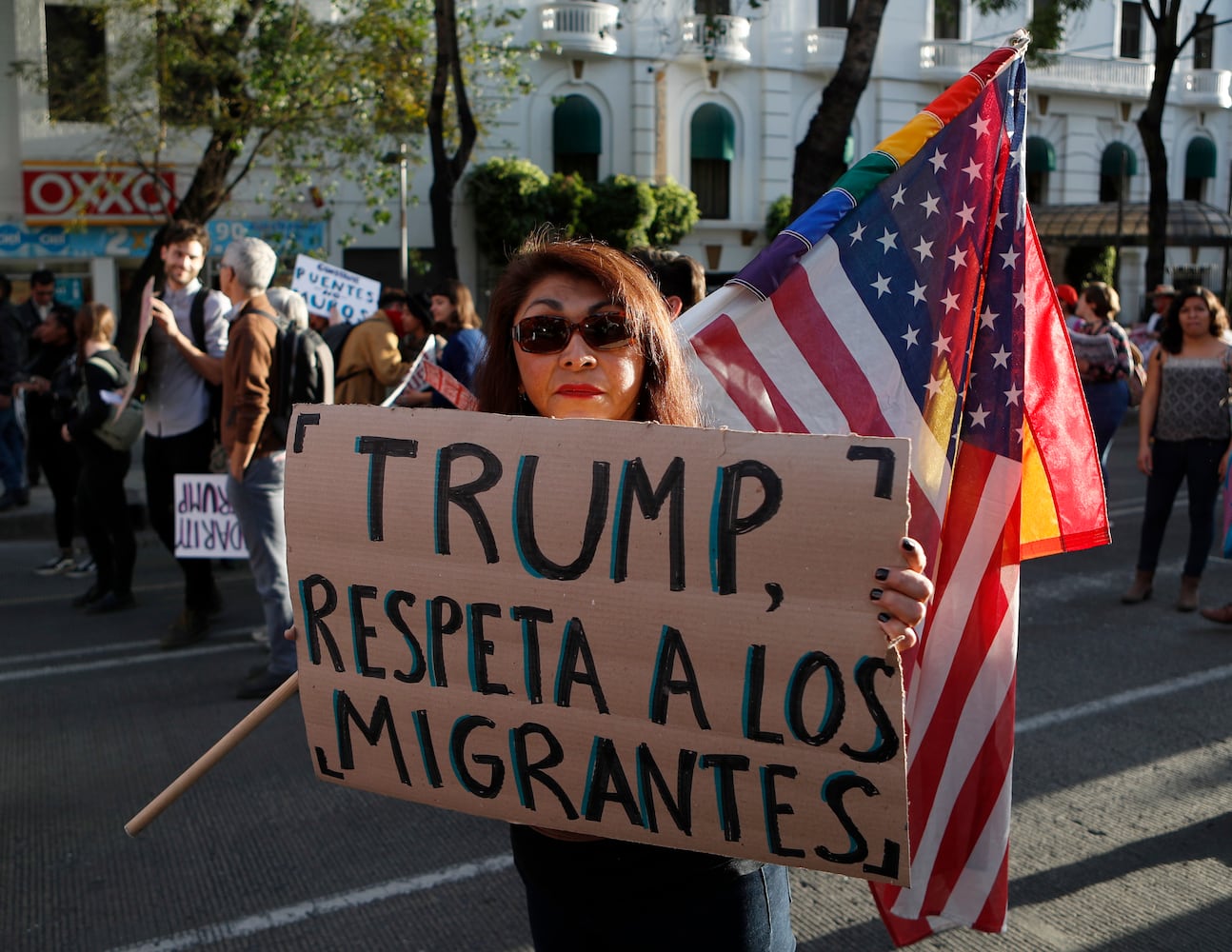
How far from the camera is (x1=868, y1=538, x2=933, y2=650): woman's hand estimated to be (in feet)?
5.54

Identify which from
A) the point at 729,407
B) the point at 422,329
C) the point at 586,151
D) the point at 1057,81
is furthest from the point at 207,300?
the point at 1057,81

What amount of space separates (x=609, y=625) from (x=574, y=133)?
2326 centimetres

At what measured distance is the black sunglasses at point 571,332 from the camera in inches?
80.5

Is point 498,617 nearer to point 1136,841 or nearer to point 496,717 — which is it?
point 496,717

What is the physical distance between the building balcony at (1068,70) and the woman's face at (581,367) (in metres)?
27.0

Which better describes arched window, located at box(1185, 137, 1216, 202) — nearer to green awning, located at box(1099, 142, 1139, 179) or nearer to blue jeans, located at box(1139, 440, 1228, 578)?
green awning, located at box(1099, 142, 1139, 179)

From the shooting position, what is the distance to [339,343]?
8297 mm

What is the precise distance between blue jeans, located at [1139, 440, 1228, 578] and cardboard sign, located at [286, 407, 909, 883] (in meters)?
5.97

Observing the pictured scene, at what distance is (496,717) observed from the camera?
1914 mm

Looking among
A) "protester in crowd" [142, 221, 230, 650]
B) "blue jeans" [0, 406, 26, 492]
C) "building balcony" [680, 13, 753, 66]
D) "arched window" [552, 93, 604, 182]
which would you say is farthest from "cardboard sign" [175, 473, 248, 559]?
"building balcony" [680, 13, 753, 66]

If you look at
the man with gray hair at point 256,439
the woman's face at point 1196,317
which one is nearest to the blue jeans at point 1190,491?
the woman's face at point 1196,317

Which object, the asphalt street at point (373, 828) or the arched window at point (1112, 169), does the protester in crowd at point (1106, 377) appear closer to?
the asphalt street at point (373, 828)

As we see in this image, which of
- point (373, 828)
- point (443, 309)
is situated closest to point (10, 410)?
point (443, 309)

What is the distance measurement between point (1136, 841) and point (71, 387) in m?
6.77
